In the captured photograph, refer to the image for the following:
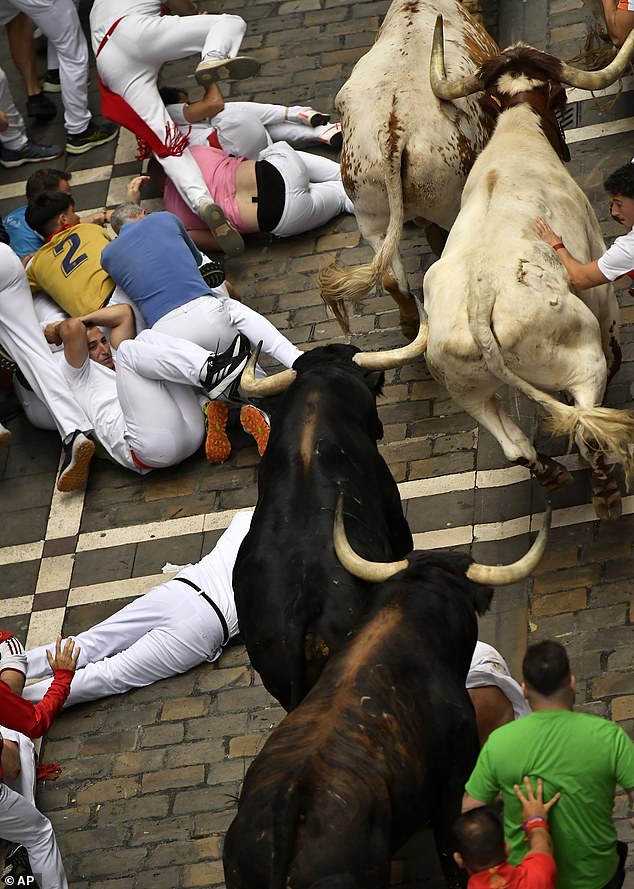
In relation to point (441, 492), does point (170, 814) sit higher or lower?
lower

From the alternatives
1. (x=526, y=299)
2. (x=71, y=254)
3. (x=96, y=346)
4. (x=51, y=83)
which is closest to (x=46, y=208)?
(x=71, y=254)

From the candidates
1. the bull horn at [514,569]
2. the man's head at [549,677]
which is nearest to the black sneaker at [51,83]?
the bull horn at [514,569]

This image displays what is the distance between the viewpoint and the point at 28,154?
38.3ft

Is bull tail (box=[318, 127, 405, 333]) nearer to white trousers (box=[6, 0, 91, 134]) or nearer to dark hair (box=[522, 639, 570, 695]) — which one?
dark hair (box=[522, 639, 570, 695])

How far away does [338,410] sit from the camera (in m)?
6.51

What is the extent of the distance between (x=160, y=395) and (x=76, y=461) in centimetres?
72

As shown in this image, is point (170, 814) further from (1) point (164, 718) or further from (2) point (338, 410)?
(2) point (338, 410)

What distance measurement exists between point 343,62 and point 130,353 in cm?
412

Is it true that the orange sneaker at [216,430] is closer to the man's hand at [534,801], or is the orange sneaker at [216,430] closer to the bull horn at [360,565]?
the bull horn at [360,565]

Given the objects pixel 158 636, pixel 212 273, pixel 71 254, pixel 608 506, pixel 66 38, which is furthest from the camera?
pixel 66 38

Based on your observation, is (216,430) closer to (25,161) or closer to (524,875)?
(25,161)

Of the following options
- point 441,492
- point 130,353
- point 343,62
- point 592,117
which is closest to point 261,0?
point 343,62

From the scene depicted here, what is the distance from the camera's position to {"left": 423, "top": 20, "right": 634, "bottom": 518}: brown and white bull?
641cm

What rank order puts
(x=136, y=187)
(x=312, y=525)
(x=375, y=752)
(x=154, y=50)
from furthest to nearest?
(x=136, y=187) < (x=154, y=50) < (x=312, y=525) < (x=375, y=752)
